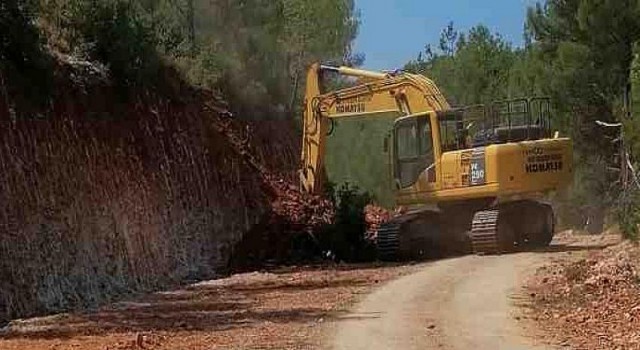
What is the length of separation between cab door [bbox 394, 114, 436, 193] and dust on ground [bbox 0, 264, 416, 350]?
4.10 meters

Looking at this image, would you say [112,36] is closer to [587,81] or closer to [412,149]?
[412,149]

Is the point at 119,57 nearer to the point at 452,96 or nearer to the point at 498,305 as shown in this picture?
the point at 498,305

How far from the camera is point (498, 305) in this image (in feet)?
52.7

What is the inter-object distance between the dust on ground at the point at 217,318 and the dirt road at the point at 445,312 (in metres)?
0.51

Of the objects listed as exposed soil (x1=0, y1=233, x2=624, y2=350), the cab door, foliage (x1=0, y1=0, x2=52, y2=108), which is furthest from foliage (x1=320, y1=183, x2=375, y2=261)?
foliage (x1=0, y1=0, x2=52, y2=108)

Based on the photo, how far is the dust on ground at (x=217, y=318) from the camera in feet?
45.1

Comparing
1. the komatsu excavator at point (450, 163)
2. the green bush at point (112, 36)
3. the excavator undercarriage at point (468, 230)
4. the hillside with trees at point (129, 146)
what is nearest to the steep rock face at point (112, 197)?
the hillside with trees at point (129, 146)

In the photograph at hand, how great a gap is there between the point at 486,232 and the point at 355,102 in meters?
5.30

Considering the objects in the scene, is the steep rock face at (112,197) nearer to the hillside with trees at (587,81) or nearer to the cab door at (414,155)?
the cab door at (414,155)

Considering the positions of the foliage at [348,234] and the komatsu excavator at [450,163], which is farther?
the foliage at [348,234]

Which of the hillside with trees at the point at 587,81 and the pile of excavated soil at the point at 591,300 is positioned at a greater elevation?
the hillside with trees at the point at 587,81

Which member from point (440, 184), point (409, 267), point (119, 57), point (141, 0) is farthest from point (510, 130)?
point (141, 0)

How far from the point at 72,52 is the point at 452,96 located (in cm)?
2909

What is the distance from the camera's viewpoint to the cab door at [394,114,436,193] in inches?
1038
